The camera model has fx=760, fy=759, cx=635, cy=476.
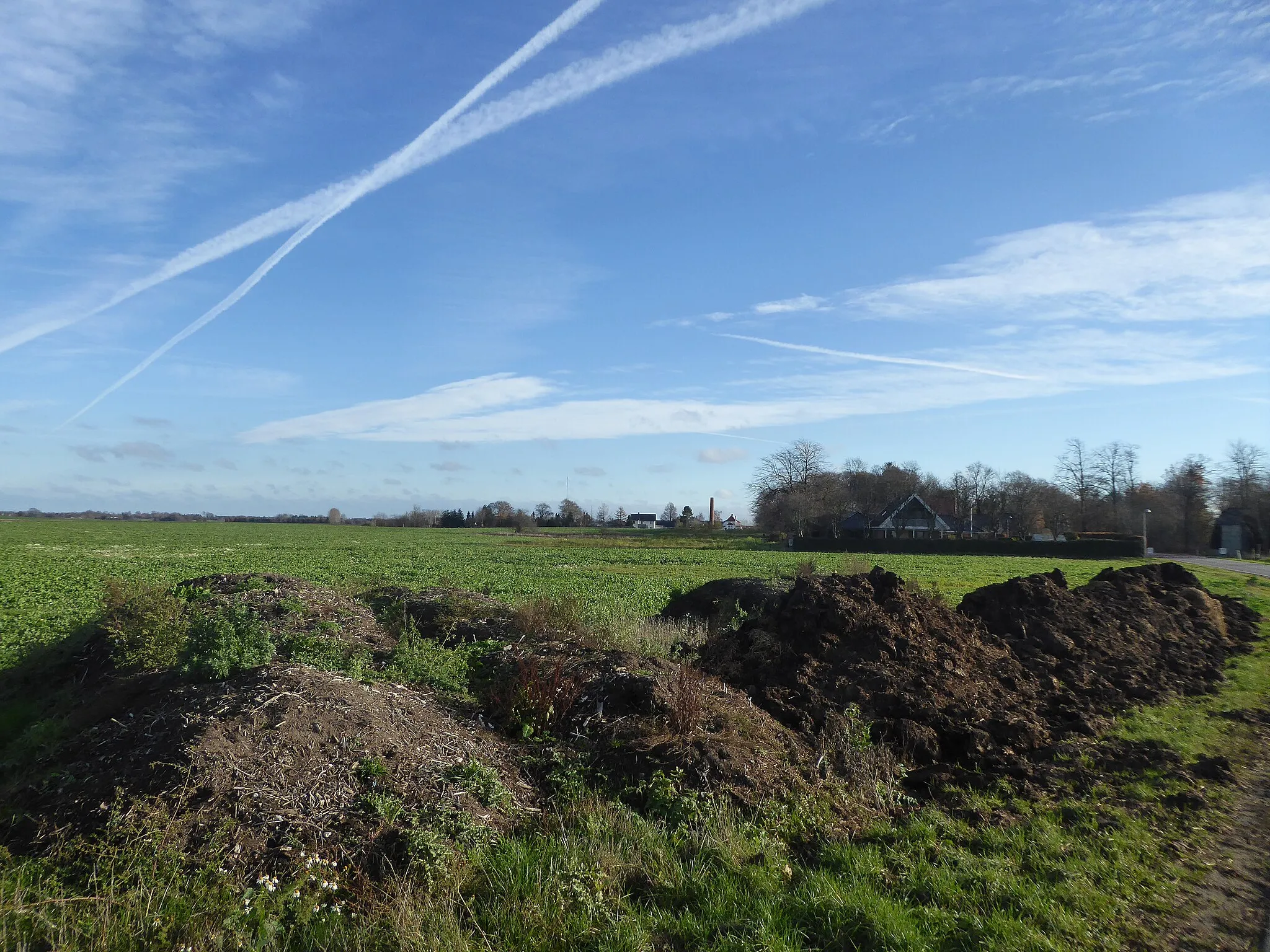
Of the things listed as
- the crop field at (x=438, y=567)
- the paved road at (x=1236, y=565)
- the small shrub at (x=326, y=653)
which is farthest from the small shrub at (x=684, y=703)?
the paved road at (x=1236, y=565)

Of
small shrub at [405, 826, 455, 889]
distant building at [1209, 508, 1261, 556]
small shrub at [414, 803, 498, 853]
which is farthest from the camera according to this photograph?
distant building at [1209, 508, 1261, 556]

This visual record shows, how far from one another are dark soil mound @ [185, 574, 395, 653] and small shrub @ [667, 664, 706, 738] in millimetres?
3769

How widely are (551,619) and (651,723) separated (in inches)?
167

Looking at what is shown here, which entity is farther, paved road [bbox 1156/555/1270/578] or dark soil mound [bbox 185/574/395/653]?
paved road [bbox 1156/555/1270/578]

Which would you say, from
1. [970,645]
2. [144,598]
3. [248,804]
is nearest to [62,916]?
[248,804]

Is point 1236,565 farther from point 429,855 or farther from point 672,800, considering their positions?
point 429,855

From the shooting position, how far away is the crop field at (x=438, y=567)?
791 inches

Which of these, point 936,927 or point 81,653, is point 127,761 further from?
point 81,653

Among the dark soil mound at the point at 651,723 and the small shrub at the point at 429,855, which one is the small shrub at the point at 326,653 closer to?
the dark soil mound at the point at 651,723

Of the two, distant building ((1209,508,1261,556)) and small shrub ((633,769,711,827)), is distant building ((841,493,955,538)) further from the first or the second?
small shrub ((633,769,711,827))

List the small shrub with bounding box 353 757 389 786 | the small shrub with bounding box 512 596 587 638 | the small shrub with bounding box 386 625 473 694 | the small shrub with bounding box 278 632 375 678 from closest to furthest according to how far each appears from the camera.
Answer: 1. the small shrub with bounding box 353 757 389 786
2. the small shrub with bounding box 386 625 473 694
3. the small shrub with bounding box 278 632 375 678
4. the small shrub with bounding box 512 596 587 638

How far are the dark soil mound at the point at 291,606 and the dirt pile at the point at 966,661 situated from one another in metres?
4.68

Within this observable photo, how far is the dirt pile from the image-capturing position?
26.2 ft

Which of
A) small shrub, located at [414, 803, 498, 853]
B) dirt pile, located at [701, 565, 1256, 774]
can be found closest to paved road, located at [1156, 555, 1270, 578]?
dirt pile, located at [701, 565, 1256, 774]
